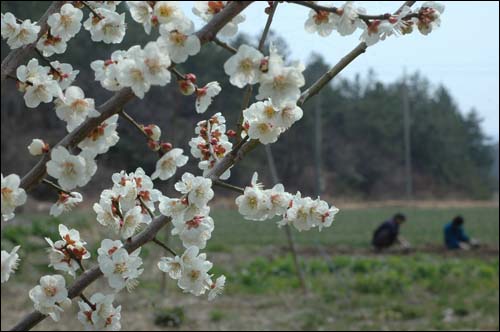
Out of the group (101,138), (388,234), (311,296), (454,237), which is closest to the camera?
(101,138)

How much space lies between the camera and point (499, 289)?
872 cm

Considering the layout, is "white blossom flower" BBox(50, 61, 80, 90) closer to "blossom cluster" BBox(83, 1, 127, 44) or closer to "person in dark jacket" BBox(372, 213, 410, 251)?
"blossom cluster" BBox(83, 1, 127, 44)

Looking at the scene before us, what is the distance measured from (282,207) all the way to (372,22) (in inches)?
14.4

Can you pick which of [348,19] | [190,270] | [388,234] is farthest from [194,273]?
[388,234]

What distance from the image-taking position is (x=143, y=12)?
1.07m

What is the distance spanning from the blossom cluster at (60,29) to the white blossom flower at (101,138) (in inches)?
10.2

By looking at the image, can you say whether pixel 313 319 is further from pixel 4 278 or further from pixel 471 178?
pixel 471 178

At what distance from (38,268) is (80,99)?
9.44m

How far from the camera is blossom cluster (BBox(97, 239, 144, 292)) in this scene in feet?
4.00

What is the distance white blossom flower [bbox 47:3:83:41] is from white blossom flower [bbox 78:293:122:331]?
0.47 metres

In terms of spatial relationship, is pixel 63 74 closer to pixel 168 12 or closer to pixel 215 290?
pixel 168 12

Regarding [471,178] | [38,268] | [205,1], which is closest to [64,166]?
[205,1]

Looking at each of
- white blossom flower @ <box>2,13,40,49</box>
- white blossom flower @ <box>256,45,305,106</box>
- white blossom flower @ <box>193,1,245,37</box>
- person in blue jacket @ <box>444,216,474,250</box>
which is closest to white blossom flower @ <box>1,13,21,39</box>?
white blossom flower @ <box>2,13,40,49</box>

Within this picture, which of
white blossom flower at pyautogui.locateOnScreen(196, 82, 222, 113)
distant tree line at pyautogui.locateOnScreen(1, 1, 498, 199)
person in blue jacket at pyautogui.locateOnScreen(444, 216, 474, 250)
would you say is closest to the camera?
white blossom flower at pyautogui.locateOnScreen(196, 82, 222, 113)
